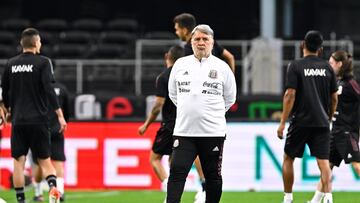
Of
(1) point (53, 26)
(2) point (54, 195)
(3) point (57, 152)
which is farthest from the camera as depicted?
(1) point (53, 26)

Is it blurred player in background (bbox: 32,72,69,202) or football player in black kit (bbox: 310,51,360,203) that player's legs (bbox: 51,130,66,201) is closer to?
blurred player in background (bbox: 32,72,69,202)

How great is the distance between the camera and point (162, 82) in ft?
51.3

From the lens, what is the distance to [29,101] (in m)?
14.8

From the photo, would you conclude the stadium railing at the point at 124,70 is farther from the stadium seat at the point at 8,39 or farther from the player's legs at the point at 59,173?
the player's legs at the point at 59,173

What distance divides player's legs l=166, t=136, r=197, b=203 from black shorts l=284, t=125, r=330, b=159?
197 cm

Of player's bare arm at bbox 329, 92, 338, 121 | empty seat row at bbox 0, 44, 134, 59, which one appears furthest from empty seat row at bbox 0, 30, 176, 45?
player's bare arm at bbox 329, 92, 338, 121

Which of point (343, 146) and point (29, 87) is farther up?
point (29, 87)

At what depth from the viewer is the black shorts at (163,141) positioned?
51.7 feet

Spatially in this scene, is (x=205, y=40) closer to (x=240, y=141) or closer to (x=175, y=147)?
(x=175, y=147)

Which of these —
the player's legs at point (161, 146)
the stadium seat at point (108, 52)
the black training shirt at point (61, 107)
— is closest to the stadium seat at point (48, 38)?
the stadium seat at point (108, 52)

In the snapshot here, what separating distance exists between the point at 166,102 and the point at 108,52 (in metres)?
13.3

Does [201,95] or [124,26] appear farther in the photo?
[124,26]

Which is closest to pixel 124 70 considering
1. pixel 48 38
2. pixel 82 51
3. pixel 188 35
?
pixel 82 51

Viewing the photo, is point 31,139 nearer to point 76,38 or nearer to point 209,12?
point 76,38
